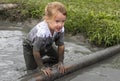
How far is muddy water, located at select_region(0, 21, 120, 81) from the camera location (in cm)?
543

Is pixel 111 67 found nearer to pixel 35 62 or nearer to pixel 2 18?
pixel 35 62

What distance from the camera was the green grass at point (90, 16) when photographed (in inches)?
273

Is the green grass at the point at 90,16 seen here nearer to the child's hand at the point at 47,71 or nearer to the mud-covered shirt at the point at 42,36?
the mud-covered shirt at the point at 42,36

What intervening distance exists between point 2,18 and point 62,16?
424cm

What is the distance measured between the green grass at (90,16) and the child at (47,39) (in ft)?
5.53

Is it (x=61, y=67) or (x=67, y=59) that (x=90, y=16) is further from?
(x=61, y=67)

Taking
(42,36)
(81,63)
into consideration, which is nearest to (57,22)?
(42,36)

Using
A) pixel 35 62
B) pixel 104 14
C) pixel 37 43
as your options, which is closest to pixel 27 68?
pixel 35 62

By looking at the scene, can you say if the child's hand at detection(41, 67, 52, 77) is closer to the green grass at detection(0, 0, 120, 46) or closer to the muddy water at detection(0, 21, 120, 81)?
the muddy water at detection(0, 21, 120, 81)

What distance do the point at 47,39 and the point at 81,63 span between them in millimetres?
868

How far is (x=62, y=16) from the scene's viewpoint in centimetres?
464

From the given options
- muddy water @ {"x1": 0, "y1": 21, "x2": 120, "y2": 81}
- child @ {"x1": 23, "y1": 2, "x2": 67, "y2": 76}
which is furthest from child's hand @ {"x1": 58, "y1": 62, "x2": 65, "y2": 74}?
muddy water @ {"x1": 0, "y1": 21, "x2": 120, "y2": 81}

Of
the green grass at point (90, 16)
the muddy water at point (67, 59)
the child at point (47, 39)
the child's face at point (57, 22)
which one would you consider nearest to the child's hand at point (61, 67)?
the child at point (47, 39)

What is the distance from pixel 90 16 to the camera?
7426 millimetres
